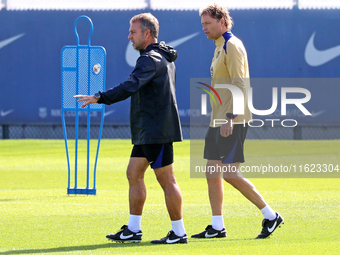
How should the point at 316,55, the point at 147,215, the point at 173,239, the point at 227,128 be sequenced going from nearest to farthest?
the point at 173,239, the point at 227,128, the point at 147,215, the point at 316,55

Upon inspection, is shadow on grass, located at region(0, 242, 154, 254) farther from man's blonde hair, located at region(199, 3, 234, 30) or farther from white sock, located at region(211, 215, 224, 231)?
man's blonde hair, located at region(199, 3, 234, 30)

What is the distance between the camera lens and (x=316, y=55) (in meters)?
20.8

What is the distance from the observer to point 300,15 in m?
20.8

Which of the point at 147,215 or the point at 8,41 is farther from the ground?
the point at 8,41

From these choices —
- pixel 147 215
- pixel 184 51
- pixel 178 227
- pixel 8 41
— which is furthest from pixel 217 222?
pixel 8 41

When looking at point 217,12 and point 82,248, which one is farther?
point 217,12

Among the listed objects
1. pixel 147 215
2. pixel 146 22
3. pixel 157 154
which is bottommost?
pixel 147 215

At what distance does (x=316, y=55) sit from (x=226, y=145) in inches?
669

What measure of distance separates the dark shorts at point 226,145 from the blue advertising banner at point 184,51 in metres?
15.4

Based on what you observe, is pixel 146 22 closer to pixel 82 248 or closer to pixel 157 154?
pixel 157 154

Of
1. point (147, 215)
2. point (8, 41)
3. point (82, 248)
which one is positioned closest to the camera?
point (82, 248)

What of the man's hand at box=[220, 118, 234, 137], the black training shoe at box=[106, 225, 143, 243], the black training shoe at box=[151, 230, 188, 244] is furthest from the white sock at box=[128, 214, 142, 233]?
the man's hand at box=[220, 118, 234, 137]

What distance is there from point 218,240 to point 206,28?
1798mm

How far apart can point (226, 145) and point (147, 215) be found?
5.71 feet
